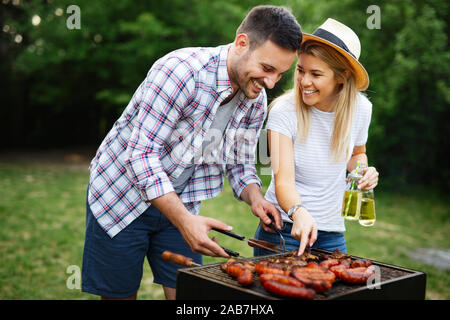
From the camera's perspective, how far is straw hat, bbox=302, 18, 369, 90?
2.62m

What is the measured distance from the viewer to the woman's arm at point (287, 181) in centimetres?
238

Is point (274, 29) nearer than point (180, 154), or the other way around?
point (274, 29)

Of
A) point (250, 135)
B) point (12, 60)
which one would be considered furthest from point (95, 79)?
point (250, 135)

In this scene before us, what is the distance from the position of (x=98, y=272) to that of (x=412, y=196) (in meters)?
10.8

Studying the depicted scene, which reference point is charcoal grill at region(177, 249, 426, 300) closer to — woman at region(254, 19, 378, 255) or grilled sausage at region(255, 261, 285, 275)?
grilled sausage at region(255, 261, 285, 275)

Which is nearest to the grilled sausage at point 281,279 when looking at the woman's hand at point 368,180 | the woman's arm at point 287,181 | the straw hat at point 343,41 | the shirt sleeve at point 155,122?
the woman's arm at point 287,181

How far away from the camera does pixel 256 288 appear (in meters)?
1.92

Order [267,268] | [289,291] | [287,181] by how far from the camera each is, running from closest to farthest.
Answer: [289,291]
[267,268]
[287,181]

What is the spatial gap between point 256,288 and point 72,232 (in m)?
5.93

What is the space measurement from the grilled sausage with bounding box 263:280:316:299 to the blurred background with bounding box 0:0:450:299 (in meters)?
2.93

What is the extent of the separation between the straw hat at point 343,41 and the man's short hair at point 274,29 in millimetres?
203

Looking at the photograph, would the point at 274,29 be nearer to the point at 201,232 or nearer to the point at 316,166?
the point at 316,166

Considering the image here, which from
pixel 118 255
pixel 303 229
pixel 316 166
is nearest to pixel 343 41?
pixel 316 166

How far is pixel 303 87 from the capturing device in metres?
2.70
